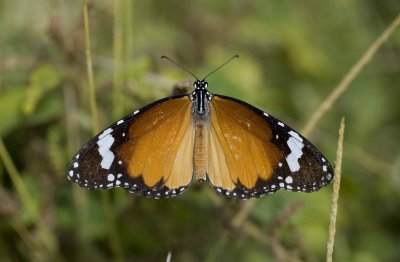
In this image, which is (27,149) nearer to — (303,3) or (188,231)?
(188,231)

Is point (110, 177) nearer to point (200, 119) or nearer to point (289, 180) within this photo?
point (200, 119)

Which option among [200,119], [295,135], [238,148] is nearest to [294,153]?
[295,135]

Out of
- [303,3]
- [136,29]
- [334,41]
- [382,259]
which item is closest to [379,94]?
[334,41]

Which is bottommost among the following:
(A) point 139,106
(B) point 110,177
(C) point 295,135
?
(B) point 110,177

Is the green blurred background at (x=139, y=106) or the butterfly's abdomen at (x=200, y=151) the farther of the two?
the green blurred background at (x=139, y=106)

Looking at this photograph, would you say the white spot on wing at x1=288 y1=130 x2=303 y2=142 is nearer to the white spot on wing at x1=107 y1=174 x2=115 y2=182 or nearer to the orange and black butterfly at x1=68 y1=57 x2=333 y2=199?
the orange and black butterfly at x1=68 y1=57 x2=333 y2=199

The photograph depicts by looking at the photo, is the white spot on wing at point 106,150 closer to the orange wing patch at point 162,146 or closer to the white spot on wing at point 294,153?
the orange wing patch at point 162,146

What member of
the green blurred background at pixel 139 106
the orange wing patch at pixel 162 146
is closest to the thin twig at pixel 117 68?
the green blurred background at pixel 139 106

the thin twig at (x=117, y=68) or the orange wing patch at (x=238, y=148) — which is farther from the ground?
the thin twig at (x=117, y=68)
